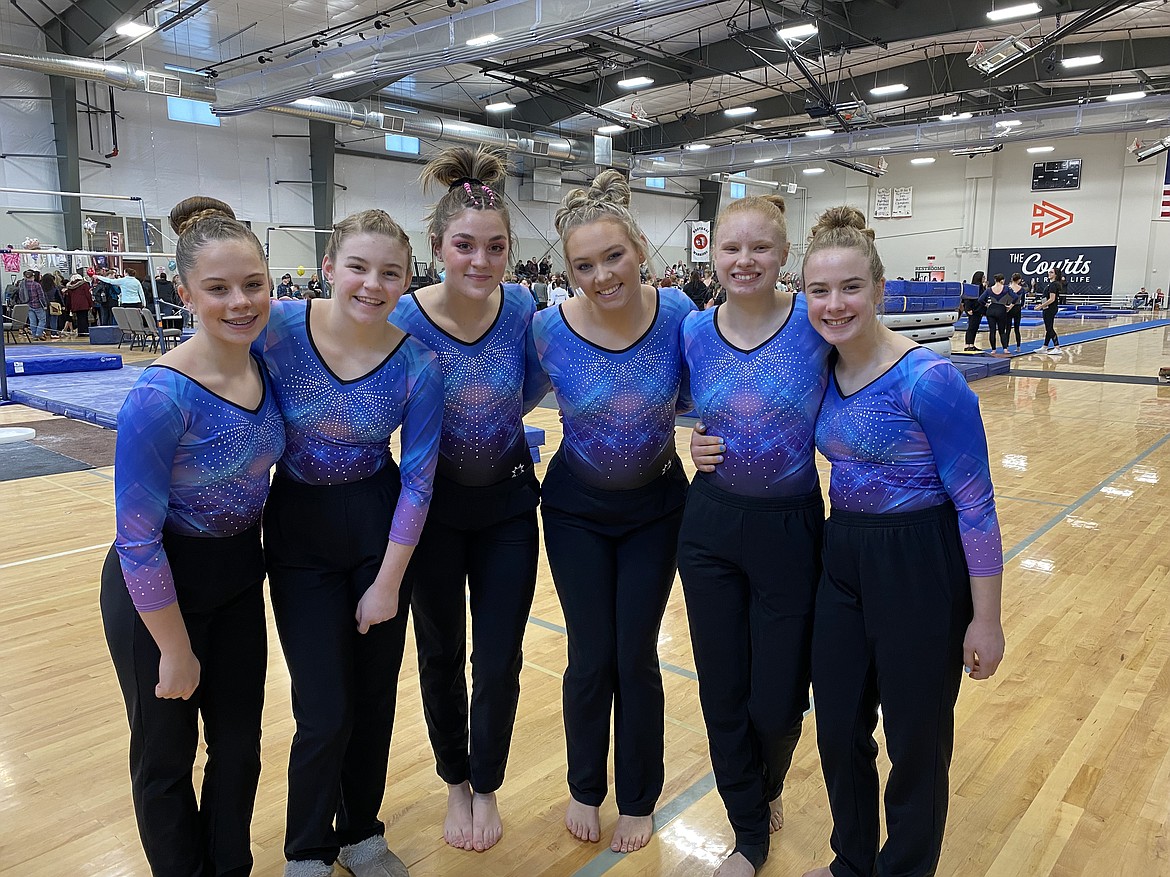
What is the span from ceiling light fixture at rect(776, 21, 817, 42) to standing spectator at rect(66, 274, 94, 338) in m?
13.6

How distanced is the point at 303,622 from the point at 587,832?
0.94 metres

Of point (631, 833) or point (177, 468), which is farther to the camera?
point (631, 833)

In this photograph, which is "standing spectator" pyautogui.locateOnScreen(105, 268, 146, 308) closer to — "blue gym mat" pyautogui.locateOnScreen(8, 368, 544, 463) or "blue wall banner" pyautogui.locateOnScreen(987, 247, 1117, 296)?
"blue gym mat" pyautogui.locateOnScreen(8, 368, 544, 463)

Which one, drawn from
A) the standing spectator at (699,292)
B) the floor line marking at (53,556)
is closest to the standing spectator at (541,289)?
the standing spectator at (699,292)

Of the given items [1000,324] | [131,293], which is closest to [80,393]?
[131,293]

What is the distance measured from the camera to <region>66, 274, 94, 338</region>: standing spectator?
53.0 ft

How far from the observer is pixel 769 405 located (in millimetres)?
1855

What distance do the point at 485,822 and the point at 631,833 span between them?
0.38m

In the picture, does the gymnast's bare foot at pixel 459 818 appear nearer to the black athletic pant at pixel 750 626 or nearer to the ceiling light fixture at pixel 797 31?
the black athletic pant at pixel 750 626

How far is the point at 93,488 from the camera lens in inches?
220

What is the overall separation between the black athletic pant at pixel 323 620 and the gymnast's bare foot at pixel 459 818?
37 cm

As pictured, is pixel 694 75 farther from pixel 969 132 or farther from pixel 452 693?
pixel 452 693

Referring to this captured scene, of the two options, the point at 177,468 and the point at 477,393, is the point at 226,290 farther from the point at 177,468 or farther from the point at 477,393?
the point at 477,393

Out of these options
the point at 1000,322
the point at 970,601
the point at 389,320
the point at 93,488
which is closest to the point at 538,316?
the point at 389,320
